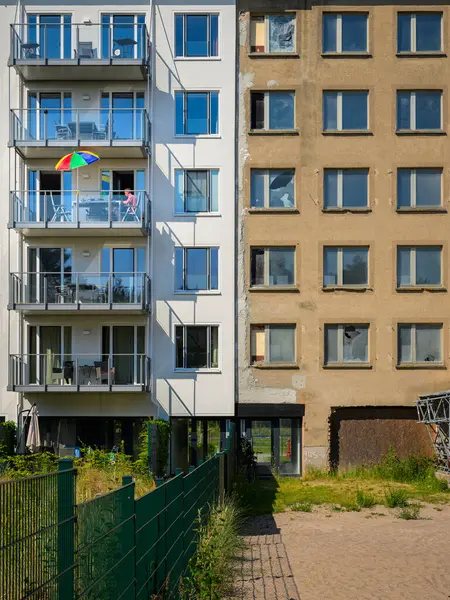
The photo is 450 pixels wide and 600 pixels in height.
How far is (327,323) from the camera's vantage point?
36500mm

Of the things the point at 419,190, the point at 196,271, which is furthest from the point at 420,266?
the point at 196,271

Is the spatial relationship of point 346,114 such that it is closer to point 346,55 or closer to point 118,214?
point 346,55

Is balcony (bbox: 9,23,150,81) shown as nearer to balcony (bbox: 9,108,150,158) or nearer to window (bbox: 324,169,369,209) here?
balcony (bbox: 9,108,150,158)

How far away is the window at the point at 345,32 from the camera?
37.3 m

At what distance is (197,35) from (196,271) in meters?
9.25

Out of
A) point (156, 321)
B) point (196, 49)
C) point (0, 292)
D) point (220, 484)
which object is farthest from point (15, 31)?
point (220, 484)

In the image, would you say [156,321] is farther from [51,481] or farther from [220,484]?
[51,481]

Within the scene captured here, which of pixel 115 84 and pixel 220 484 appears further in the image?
pixel 115 84

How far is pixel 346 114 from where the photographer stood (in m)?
37.0

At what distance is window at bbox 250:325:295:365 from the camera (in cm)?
3650

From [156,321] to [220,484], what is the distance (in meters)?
15.5

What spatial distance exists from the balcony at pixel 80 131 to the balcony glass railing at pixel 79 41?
2036 mm

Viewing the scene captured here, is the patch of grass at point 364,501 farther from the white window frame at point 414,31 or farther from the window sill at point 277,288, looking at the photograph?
the white window frame at point 414,31

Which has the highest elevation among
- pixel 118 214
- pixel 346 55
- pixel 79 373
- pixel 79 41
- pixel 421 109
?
pixel 79 41
